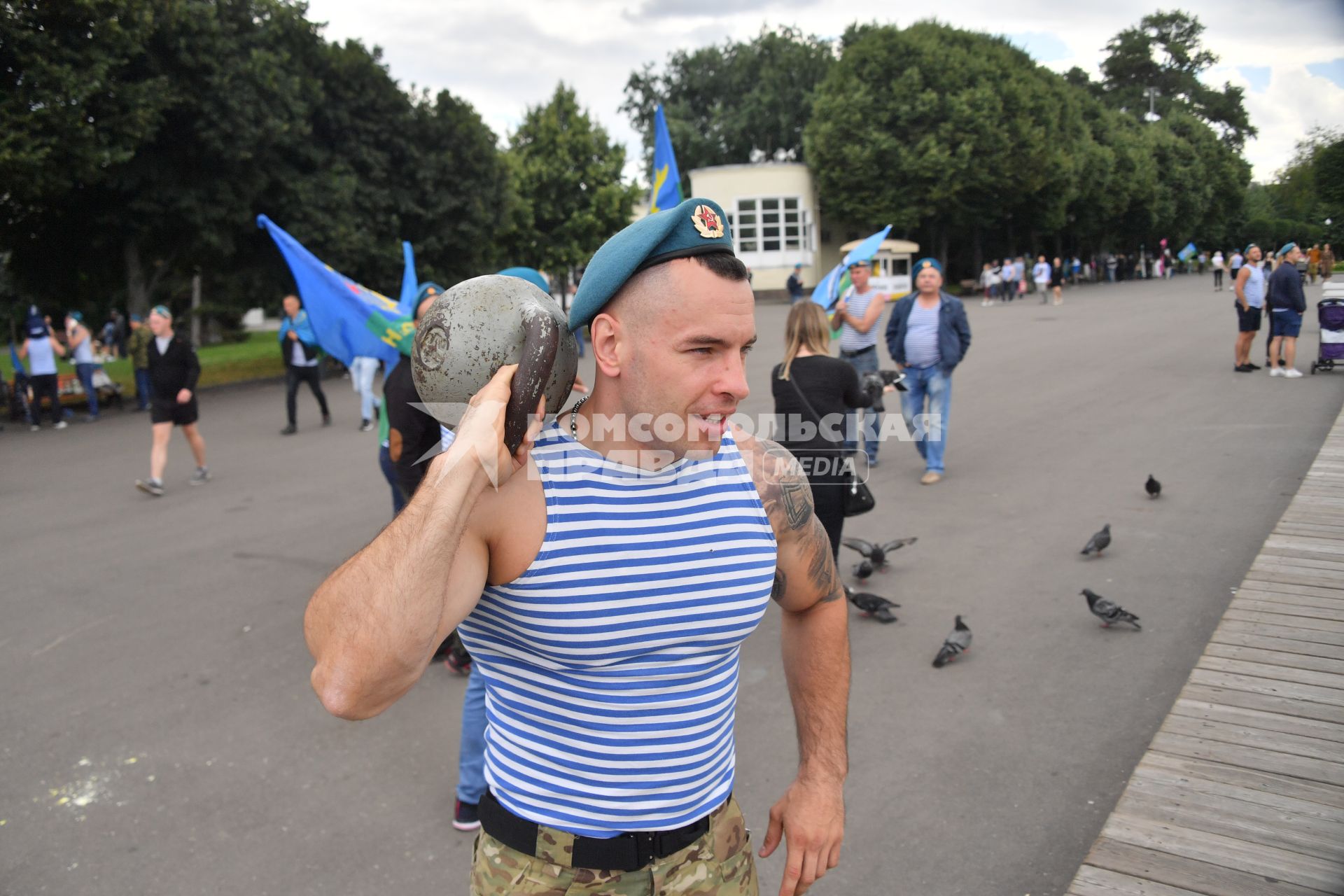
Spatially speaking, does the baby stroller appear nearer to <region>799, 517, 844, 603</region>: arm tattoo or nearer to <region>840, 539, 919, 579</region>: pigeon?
<region>840, 539, 919, 579</region>: pigeon

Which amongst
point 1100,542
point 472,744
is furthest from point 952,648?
point 472,744

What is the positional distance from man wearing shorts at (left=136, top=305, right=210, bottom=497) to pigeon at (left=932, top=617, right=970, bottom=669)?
27.8 ft

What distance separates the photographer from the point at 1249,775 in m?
3.40

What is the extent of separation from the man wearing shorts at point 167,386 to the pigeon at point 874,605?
7.79 metres

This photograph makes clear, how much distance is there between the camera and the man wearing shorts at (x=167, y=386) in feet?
33.7

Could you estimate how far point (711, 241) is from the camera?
1895 millimetres

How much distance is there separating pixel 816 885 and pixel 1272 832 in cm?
155

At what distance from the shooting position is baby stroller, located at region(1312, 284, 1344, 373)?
1274cm

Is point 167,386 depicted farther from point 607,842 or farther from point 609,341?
point 607,842

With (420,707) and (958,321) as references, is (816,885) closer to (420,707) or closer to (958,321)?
(420,707)

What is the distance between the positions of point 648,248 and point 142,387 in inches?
729

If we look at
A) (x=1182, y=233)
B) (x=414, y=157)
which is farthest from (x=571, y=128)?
(x=1182, y=233)

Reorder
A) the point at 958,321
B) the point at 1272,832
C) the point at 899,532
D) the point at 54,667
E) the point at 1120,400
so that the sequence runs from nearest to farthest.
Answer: the point at 1272,832
the point at 54,667
the point at 899,532
the point at 958,321
the point at 1120,400

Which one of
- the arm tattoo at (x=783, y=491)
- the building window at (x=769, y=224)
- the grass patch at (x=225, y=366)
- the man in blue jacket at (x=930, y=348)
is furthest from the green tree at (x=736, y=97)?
the arm tattoo at (x=783, y=491)
